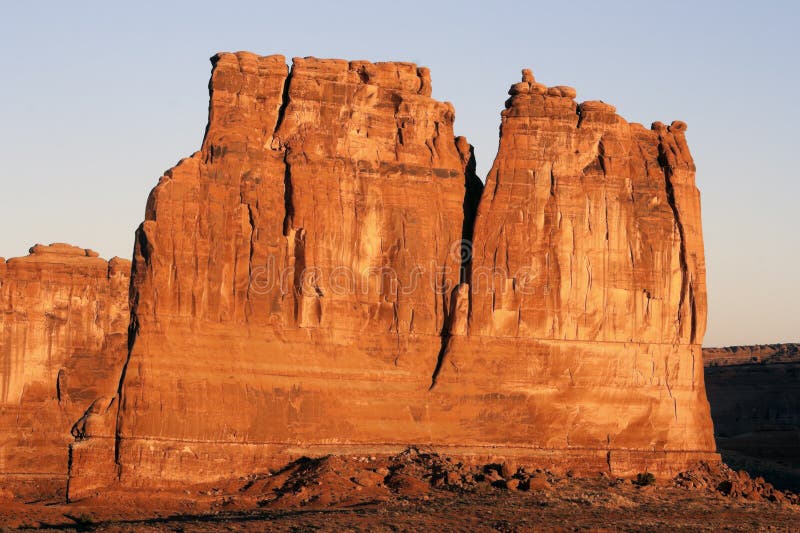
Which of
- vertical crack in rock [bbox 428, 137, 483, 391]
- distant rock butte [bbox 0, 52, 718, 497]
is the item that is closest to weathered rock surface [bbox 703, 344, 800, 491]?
distant rock butte [bbox 0, 52, 718, 497]

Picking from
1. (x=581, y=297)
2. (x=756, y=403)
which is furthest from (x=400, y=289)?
(x=756, y=403)

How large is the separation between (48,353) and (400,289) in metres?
20.1

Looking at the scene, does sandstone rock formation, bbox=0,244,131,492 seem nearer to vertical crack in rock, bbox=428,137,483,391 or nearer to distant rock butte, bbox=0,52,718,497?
distant rock butte, bbox=0,52,718,497

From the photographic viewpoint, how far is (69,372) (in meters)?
66.1

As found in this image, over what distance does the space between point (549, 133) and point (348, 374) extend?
32.2 feet

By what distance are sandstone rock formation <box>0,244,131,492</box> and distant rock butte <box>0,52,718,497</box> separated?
1733 cm

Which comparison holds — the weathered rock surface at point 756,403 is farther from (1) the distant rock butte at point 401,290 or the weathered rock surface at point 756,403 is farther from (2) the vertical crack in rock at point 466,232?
(2) the vertical crack in rock at point 466,232

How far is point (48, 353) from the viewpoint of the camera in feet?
217

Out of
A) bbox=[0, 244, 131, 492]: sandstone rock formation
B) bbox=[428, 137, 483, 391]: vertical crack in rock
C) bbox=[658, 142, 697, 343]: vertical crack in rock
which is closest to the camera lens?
bbox=[428, 137, 483, 391]: vertical crack in rock

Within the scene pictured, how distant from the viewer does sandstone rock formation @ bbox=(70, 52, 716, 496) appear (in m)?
48.7

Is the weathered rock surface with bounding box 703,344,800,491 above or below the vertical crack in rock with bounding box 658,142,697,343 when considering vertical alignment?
below

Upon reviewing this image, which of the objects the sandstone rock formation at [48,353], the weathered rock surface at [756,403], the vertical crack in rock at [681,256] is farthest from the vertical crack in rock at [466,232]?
the weathered rock surface at [756,403]

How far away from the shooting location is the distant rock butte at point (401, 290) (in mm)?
48656

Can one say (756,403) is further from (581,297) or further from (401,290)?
(401,290)
